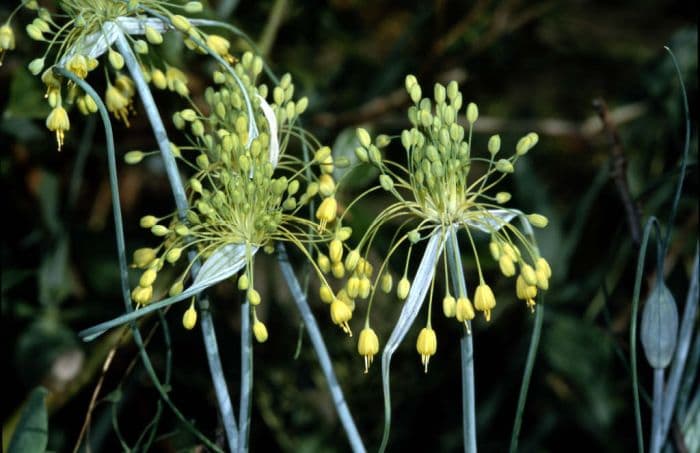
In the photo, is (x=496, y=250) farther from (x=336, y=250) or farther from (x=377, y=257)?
(x=377, y=257)

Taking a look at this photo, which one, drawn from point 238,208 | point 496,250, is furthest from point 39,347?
point 496,250

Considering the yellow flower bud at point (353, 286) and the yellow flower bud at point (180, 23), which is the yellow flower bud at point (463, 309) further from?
the yellow flower bud at point (180, 23)

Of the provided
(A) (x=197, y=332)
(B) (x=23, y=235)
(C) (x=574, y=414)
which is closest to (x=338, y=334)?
(A) (x=197, y=332)

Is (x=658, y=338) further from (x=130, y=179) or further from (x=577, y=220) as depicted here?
(x=130, y=179)

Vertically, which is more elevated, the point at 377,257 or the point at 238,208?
the point at 238,208

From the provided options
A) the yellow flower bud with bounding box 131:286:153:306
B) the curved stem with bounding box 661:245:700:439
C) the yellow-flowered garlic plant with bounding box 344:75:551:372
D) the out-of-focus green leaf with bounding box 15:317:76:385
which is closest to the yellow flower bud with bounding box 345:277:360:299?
the yellow-flowered garlic plant with bounding box 344:75:551:372

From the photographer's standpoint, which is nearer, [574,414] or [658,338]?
[658,338]

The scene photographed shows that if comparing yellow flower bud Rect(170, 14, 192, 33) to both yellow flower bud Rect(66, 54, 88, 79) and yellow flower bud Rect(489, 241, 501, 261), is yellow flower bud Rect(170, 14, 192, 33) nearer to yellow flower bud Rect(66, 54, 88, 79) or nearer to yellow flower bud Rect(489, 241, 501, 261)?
yellow flower bud Rect(66, 54, 88, 79)
